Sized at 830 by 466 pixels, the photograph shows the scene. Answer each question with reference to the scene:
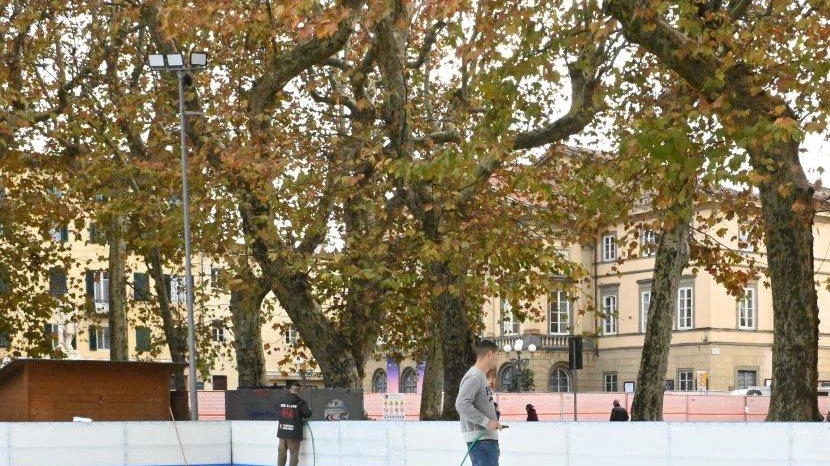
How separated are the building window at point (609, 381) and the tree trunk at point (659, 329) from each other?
1926 inches

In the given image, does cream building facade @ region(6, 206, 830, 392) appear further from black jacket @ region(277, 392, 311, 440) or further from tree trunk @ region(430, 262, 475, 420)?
black jacket @ region(277, 392, 311, 440)

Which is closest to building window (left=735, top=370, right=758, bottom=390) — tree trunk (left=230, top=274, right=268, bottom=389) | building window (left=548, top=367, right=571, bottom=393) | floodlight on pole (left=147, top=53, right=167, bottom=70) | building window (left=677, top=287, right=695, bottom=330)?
building window (left=677, top=287, right=695, bottom=330)

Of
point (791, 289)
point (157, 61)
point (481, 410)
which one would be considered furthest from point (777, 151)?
point (157, 61)

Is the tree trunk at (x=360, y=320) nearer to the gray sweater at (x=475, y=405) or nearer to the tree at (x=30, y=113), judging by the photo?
the tree at (x=30, y=113)

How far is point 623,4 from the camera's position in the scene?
2062 cm

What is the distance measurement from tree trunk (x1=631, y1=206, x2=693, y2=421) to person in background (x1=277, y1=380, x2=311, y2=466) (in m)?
7.17

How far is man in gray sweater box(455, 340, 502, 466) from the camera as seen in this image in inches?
544

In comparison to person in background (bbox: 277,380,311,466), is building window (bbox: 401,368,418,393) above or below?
below

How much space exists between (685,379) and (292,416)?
156ft

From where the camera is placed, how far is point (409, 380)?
8562 cm

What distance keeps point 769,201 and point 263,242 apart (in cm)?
1316

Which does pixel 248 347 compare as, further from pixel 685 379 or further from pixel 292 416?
pixel 685 379

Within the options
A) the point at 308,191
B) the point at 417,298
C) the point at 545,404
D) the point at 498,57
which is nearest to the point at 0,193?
the point at 417,298

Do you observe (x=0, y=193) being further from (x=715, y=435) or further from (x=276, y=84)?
(x=715, y=435)
